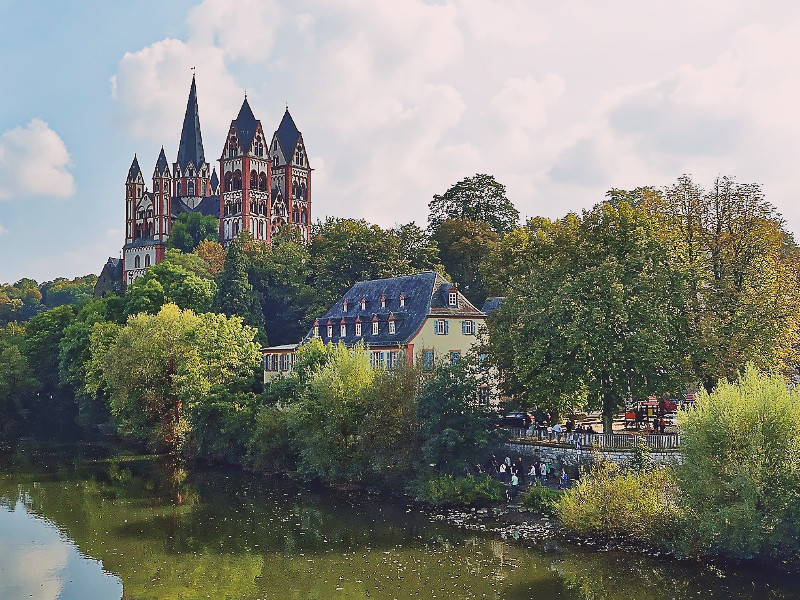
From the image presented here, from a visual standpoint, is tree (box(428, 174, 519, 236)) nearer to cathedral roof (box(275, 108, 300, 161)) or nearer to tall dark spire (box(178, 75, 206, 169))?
cathedral roof (box(275, 108, 300, 161))

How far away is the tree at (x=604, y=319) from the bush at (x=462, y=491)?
181 inches

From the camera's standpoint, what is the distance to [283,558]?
32.2 m

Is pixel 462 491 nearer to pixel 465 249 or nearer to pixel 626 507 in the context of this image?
pixel 626 507

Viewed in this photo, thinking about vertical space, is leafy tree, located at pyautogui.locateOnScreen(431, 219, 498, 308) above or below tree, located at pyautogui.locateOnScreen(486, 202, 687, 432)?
above

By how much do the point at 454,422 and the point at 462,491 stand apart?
3.39 metres

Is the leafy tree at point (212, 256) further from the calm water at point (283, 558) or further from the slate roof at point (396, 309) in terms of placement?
the calm water at point (283, 558)

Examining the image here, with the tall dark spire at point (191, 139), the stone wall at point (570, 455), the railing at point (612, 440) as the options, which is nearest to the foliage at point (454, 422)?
the stone wall at point (570, 455)

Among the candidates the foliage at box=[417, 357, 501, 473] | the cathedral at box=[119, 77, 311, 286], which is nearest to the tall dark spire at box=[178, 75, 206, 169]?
the cathedral at box=[119, 77, 311, 286]

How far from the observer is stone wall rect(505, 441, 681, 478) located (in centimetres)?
3747

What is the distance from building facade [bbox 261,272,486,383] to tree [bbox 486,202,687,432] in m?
11.1

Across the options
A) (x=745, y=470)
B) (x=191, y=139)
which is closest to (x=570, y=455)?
(x=745, y=470)

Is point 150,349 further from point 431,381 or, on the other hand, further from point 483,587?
point 483,587

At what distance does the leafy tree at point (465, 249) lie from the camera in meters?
83.6

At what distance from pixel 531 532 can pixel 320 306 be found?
144 feet
